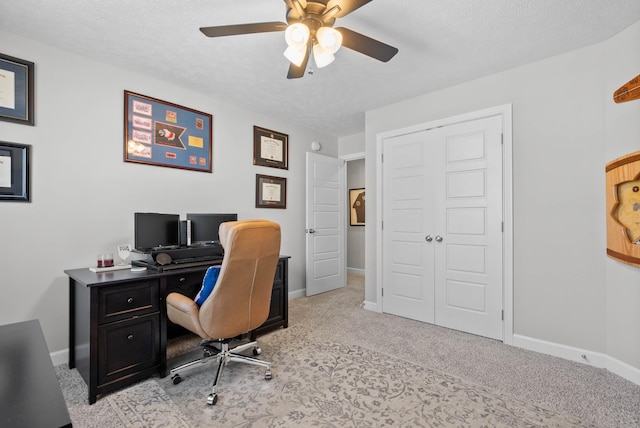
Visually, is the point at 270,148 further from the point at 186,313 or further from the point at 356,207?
the point at 356,207

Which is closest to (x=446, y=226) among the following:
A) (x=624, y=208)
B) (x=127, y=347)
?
(x=624, y=208)

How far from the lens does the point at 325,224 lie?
15.7 ft

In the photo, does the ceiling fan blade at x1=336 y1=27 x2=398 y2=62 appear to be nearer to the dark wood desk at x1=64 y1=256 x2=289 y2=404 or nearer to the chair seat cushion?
the chair seat cushion

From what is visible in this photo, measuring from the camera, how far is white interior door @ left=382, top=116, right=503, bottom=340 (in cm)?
304

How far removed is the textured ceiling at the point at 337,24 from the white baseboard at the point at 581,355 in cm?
256

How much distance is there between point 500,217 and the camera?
298 centimetres

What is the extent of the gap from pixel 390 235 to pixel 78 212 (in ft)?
10.5

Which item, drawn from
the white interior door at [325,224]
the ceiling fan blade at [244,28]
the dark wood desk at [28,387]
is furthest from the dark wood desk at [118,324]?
the white interior door at [325,224]

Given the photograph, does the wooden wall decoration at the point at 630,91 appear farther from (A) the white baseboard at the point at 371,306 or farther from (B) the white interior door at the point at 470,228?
(A) the white baseboard at the point at 371,306

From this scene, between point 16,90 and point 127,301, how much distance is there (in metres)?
1.85

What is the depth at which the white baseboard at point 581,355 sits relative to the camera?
224cm

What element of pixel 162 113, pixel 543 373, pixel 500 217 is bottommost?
pixel 543 373

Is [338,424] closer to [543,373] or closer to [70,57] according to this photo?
[543,373]

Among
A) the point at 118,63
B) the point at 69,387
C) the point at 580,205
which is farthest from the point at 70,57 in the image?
the point at 580,205
